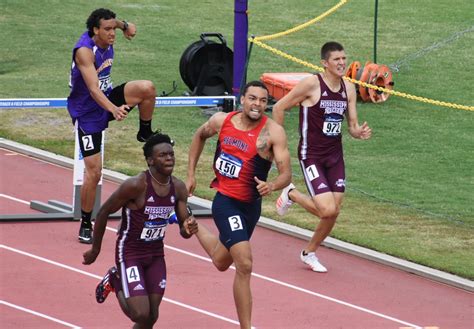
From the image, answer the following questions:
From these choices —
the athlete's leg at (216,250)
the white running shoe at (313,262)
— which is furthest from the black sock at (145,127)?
the athlete's leg at (216,250)

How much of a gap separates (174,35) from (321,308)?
52.6 ft

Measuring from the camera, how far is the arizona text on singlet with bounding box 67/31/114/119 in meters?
14.5

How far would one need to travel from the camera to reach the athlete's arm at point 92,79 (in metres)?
14.0

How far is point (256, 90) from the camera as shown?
1215 centimetres

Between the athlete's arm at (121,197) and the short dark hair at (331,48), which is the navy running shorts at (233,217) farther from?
the short dark hair at (331,48)

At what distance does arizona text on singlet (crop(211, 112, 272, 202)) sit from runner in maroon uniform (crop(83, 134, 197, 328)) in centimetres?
102

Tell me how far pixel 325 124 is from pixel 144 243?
342 centimetres

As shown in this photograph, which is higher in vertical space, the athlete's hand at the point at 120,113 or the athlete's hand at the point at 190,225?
the athlete's hand at the point at 120,113

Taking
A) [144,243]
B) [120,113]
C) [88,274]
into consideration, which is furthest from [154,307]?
[120,113]

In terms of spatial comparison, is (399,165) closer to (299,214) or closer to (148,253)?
(299,214)

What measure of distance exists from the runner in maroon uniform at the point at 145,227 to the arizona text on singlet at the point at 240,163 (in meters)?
1.02

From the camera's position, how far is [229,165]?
12.4m

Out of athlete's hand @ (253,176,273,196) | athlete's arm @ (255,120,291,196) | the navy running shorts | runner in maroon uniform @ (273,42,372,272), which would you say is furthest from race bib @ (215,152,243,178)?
runner in maroon uniform @ (273,42,372,272)

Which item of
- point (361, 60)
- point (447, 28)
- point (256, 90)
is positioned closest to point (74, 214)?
point (256, 90)
